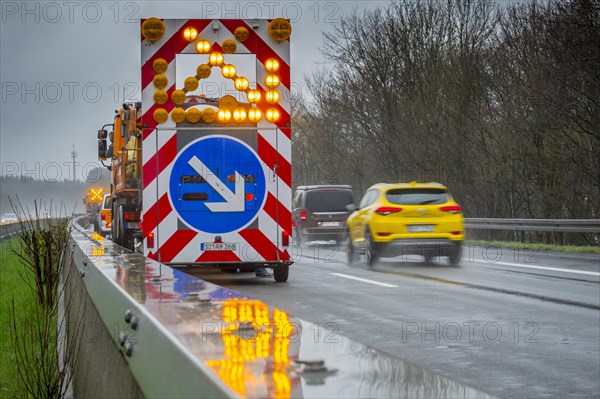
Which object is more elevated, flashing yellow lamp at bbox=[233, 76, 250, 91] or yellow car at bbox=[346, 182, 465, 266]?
flashing yellow lamp at bbox=[233, 76, 250, 91]

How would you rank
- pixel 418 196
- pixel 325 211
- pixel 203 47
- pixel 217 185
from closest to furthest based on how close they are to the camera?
1. pixel 203 47
2. pixel 217 185
3. pixel 418 196
4. pixel 325 211

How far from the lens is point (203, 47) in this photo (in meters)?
13.3

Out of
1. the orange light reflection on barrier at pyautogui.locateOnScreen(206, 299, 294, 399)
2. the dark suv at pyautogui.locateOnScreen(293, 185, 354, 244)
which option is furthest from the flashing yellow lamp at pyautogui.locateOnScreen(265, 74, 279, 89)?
the dark suv at pyautogui.locateOnScreen(293, 185, 354, 244)

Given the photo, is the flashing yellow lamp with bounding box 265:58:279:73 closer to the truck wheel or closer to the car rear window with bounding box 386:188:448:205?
the truck wheel

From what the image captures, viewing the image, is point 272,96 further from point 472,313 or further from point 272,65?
point 472,313

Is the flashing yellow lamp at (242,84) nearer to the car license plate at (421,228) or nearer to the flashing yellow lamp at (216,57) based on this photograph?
the flashing yellow lamp at (216,57)

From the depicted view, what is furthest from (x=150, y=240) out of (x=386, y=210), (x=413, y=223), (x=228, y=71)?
(x=413, y=223)

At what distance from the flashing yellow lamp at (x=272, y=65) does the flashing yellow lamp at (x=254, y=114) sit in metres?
0.63

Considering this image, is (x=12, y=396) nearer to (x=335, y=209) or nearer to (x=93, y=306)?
(x=93, y=306)

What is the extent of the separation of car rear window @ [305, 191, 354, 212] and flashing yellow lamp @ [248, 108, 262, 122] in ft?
65.5

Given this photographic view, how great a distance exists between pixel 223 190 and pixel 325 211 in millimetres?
19933

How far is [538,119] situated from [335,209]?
Answer: 7468 millimetres

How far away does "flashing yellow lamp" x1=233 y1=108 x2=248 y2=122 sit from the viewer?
45.6 ft

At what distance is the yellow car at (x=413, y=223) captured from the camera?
21125 millimetres
